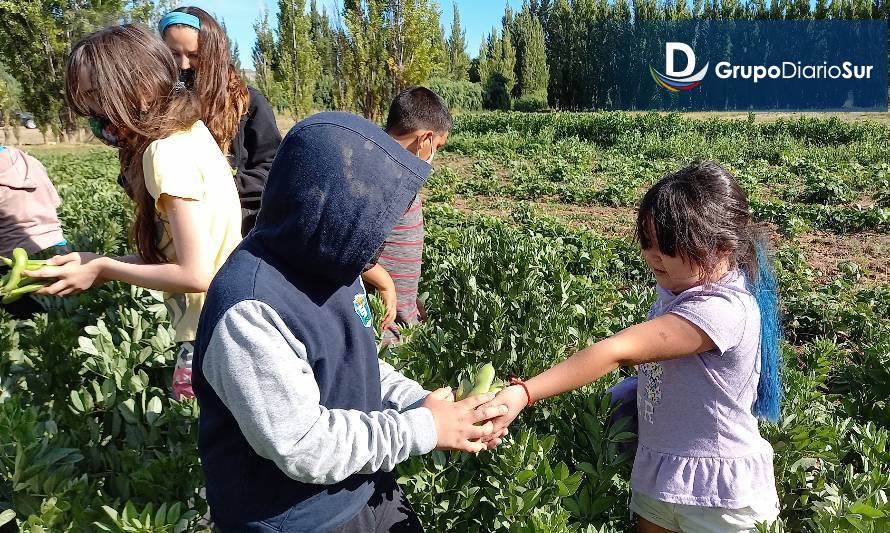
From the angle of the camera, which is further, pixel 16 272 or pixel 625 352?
pixel 16 272

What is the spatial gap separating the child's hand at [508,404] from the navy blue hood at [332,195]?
24.6 inches

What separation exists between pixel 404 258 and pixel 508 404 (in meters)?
1.55

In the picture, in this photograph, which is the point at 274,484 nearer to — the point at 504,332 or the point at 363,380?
the point at 363,380

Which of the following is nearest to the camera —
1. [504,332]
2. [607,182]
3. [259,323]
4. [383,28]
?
[259,323]

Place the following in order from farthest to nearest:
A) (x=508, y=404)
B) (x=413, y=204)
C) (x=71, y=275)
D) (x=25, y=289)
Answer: (x=413, y=204)
(x=25, y=289)
(x=71, y=275)
(x=508, y=404)

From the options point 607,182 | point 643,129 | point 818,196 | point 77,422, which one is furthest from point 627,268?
point 643,129

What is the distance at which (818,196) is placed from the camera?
10484mm

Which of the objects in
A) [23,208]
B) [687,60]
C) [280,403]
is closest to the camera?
[280,403]

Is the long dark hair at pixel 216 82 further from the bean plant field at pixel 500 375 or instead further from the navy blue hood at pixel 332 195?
the navy blue hood at pixel 332 195

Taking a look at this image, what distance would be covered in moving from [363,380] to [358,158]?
1.63 ft

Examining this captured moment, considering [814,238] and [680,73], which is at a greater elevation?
[680,73]

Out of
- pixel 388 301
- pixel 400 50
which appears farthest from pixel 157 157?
pixel 400 50

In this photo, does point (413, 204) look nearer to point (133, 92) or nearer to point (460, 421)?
point (133, 92)

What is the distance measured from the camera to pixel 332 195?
1126mm
